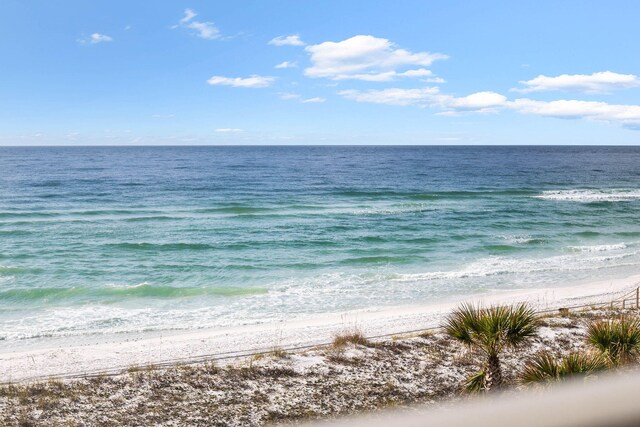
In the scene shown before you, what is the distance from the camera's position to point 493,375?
33.5 feet

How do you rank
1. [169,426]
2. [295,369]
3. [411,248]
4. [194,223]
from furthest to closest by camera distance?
[194,223]
[411,248]
[295,369]
[169,426]

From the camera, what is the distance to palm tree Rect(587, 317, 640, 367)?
980 cm

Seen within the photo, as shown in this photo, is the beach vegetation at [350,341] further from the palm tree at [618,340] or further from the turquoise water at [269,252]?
Answer: the turquoise water at [269,252]

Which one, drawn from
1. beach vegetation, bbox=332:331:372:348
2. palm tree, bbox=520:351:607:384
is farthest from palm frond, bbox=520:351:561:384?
beach vegetation, bbox=332:331:372:348

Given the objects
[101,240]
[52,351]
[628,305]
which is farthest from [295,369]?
[101,240]

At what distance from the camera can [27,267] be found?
24.2 metres

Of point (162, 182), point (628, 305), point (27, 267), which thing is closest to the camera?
point (628, 305)

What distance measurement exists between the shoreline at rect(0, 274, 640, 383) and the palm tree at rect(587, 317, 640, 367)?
6295 mm

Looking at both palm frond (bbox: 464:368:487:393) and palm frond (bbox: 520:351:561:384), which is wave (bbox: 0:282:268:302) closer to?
palm frond (bbox: 464:368:487:393)

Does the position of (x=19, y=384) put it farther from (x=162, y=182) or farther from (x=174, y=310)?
(x=162, y=182)

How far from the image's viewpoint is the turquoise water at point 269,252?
20.0m

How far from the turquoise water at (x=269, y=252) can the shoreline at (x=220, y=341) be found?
1.02 metres

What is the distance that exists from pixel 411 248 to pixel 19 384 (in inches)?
847

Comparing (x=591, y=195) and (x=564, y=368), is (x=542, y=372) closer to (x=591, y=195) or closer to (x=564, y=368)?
Answer: (x=564, y=368)
